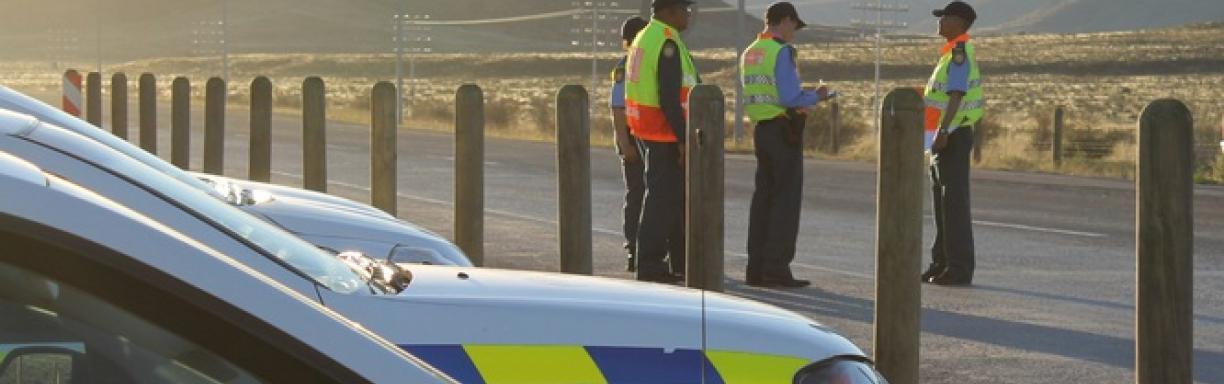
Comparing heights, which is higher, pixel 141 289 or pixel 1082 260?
pixel 141 289

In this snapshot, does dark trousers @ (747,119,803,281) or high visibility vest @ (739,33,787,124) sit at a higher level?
high visibility vest @ (739,33,787,124)

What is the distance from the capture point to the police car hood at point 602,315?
12.3 ft

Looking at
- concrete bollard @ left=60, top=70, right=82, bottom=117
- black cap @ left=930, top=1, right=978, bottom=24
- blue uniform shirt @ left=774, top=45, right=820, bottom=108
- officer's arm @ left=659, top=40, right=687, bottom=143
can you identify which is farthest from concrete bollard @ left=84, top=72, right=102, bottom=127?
black cap @ left=930, top=1, right=978, bottom=24

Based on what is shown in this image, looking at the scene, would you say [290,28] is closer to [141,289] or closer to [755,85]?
[755,85]

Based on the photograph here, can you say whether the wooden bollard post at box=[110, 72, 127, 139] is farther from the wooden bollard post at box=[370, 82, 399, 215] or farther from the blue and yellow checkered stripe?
the blue and yellow checkered stripe

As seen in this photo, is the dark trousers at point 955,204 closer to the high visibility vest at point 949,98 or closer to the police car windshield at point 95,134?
the high visibility vest at point 949,98

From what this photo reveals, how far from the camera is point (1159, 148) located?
6609 mm

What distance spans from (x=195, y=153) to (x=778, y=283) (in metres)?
14.7

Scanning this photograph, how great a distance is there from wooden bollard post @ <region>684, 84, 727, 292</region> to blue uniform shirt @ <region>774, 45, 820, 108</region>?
279 cm

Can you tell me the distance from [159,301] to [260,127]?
1006 centimetres

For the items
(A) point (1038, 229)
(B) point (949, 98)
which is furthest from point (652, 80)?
(A) point (1038, 229)

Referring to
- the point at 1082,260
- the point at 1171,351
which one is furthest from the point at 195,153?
the point at 1171,351

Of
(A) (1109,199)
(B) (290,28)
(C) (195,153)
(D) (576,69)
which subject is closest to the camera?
(A) (1109,199)

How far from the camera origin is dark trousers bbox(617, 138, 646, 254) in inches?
491
